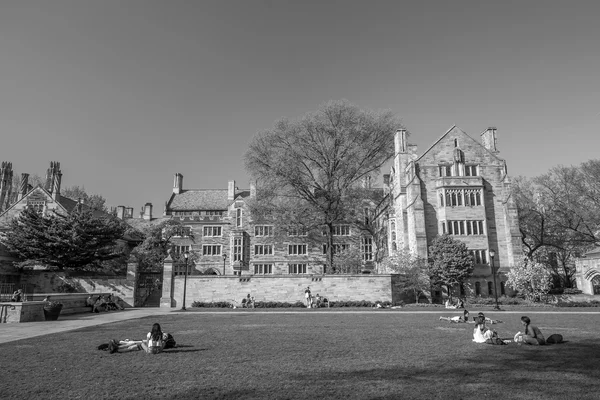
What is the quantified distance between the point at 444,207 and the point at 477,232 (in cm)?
408

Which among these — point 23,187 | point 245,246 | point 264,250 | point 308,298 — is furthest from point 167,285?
point 23,187

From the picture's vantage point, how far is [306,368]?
9039 millimetres

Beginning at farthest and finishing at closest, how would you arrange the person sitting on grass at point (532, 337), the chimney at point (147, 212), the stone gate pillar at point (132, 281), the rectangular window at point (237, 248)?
the chimney at point (147, 212) < the rectangular window at point (237, 248) < the stone gate pillar at point (132, 281) < the person sitting on grass at point (532, 337)

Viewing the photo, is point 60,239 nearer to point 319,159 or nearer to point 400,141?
point 319,159

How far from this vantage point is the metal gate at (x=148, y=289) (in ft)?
112

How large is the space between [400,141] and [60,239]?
33.9 metres

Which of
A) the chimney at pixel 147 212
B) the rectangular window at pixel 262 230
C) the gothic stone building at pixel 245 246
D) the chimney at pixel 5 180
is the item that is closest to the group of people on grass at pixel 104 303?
the gothic stone building at pixel 245 246

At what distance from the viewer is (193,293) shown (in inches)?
1344

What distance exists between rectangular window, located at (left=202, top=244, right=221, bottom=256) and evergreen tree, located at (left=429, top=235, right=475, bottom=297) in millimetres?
30777

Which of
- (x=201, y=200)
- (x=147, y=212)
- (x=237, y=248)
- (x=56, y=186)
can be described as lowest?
(x=237, y=248)

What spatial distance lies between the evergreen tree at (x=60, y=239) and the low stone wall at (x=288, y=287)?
28.3ft

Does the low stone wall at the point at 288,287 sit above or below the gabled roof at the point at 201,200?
below

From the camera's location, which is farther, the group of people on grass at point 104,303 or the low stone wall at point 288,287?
the low stone wall at point 288,287

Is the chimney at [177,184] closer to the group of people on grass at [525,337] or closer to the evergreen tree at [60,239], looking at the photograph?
the evergreen tree at [60,239]
